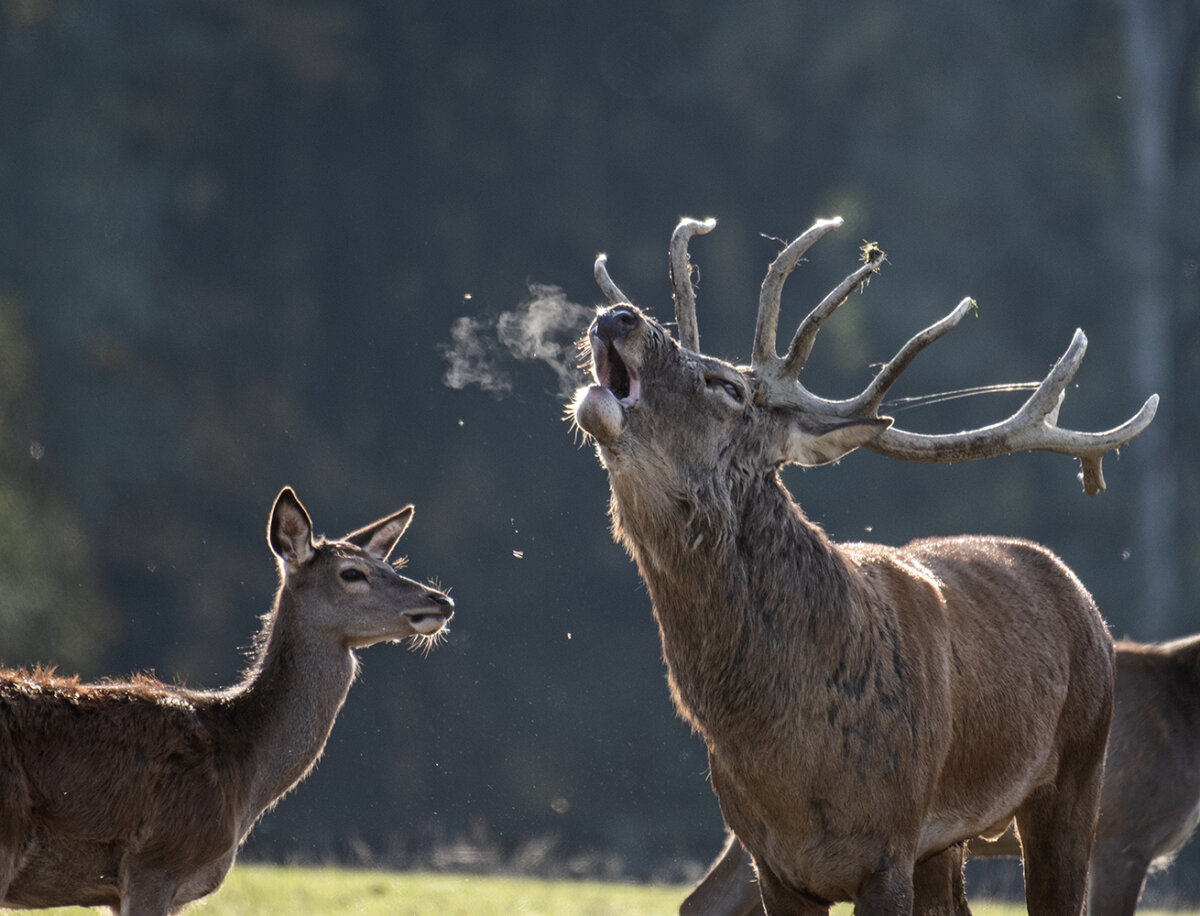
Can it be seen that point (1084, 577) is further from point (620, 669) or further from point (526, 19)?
point (526, 19)

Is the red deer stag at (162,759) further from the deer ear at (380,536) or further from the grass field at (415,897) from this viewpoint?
the grass field at (415,897)

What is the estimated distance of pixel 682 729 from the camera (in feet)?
68.8

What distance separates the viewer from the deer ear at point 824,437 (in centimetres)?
528

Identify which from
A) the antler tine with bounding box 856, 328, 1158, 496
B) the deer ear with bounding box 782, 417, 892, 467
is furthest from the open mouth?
the antler tine with bounding box 856, 328, 1158, 496

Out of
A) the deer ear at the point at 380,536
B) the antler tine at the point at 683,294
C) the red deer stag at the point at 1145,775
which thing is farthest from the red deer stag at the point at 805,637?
the red deer stag at the point at 1145,775

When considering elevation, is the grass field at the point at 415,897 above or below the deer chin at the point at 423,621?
below

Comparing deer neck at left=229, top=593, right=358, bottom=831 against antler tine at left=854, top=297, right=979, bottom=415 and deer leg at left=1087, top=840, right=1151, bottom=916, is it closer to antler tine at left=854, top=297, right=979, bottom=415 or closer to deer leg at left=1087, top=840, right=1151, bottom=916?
antler tine at left=854, top=297, right=979, bottom=415

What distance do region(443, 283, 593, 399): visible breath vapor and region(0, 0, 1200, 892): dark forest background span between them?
907 cm

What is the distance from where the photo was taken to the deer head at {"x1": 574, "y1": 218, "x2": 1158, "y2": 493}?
197 inches

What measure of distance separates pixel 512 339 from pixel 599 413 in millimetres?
3476

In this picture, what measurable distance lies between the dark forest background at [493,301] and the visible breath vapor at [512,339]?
907 cm

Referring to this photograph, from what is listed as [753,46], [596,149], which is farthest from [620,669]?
[753,46]

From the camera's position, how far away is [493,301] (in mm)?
20438

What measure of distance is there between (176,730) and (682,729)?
50.2ft
